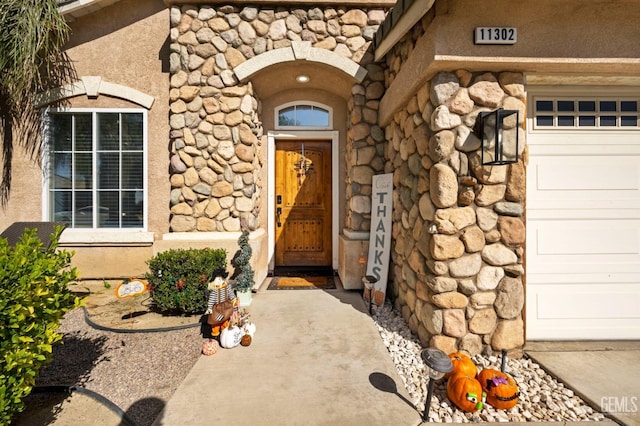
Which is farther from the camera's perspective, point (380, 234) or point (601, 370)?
point (380, 234)

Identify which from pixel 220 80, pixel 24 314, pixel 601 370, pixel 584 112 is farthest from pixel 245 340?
pixel 584 112

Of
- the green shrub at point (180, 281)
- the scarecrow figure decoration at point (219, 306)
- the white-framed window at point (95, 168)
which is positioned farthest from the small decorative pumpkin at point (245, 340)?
the white-framed window at point (95, 168)

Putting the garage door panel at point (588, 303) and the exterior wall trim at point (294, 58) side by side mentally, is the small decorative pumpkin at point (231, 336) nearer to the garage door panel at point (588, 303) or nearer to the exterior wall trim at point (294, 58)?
the garage door panel at point (588, 303)

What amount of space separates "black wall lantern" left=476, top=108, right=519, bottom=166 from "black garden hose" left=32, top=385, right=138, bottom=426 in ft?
10.7

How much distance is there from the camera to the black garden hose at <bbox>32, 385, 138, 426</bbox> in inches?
70.2

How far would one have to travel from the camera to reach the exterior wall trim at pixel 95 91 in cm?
403

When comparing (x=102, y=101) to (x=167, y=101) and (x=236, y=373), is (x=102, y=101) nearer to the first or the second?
(x=167, y=101)

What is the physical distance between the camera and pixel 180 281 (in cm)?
313

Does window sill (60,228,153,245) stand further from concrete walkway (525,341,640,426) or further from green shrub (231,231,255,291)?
concrete walkway (525,341,640,426)

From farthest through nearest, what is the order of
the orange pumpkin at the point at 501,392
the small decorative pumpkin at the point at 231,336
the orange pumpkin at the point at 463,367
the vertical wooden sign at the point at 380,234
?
the vertical wooden sign at the point at 380,234
the small decorative pumpkin at the point at 231,336
the orange pumpkin at the point at 463,367
the orange pumpkin at the point at 501,392

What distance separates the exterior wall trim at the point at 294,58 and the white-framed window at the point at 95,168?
1.79 metres

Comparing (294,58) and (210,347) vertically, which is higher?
(294,58)

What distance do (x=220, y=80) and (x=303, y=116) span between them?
145cm

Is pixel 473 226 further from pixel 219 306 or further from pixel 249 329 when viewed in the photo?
pixel 219 306
